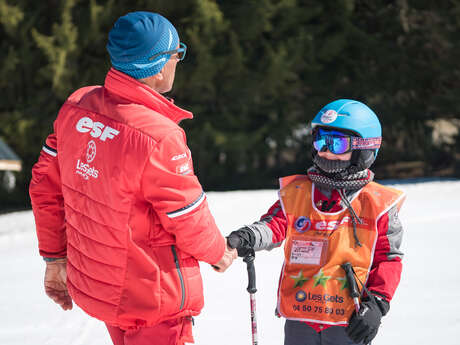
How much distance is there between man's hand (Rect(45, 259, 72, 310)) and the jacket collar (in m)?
0.84

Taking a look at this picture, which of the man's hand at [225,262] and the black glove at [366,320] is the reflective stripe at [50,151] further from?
the black glove at [366,320]

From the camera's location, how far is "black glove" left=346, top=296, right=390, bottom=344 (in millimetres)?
2488

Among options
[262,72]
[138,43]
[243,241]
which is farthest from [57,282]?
[262,72]

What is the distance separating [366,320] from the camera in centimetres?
248

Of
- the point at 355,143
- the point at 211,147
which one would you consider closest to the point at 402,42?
the point at 211,147

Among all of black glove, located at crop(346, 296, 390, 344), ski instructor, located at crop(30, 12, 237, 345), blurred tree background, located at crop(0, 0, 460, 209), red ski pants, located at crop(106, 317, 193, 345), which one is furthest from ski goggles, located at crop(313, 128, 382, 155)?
blurred tree background, located at crop(0, 0, 460, 209)

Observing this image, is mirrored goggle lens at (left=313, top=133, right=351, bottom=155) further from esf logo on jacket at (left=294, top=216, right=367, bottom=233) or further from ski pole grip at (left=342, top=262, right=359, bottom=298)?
ski pole grip at (left=342, top=262, right=359, bottom=298)

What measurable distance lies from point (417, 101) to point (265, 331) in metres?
16.4

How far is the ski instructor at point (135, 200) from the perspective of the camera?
6.48 ft

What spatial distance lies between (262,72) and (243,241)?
15687 millimetres

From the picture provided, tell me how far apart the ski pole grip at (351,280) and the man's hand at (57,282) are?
4.07 feet

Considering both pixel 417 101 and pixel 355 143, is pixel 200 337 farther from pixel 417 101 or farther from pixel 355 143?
pixel 417 101

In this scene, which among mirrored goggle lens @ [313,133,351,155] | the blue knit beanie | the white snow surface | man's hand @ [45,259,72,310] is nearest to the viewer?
the blue knit beanie

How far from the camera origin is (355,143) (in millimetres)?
2727
